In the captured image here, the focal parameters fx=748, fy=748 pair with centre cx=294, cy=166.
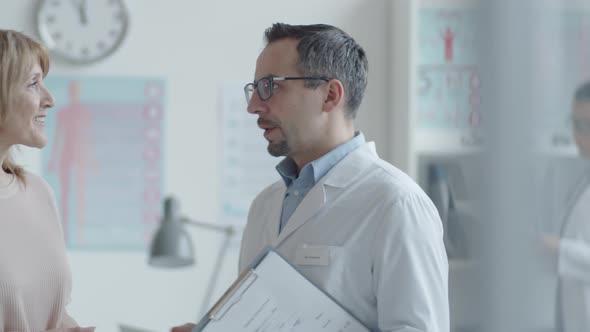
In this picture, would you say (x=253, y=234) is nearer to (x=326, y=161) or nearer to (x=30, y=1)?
(x=326, y=161)

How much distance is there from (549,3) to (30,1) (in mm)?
3153

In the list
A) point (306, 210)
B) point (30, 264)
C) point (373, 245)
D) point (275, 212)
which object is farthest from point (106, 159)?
point (373, 245)

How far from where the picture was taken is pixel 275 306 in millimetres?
1187

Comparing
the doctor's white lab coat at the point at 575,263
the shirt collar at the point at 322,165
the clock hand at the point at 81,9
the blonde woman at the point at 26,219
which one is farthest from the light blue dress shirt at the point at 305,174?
the clock hand at the point at 81,9

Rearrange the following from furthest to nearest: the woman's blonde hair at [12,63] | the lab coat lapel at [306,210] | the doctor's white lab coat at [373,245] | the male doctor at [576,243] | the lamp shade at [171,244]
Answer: the lamp shade at [171,244] < the woman's blonde hair at [12,63] < the lab coat lapel at [306,210] < the doctor's white lab coat at [373,245] < the male doctor at [576,243]

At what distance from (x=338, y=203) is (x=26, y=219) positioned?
2.02 feet

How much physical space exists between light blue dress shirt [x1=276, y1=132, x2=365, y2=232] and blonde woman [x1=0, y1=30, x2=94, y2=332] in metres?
0.44

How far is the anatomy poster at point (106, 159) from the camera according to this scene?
316 centimetres

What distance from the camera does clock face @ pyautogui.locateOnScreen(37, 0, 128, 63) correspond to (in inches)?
123

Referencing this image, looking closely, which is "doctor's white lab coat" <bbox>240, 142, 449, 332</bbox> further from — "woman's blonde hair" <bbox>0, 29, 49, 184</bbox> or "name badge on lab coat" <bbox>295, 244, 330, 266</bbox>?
"woman's blonde hair" <bbox>0, 29, 49, 184</bbox>

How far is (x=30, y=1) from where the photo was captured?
3.12 metres

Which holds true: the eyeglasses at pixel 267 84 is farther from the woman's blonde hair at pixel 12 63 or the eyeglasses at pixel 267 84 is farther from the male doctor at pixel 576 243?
the male doctor at pixel 576 243

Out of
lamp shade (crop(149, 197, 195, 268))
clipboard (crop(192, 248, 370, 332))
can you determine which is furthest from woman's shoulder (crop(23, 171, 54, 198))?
lamp shade (crop(149, 197, 195, 268))

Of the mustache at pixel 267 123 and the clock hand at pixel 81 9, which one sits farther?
the clock hand at pixel 81 9
